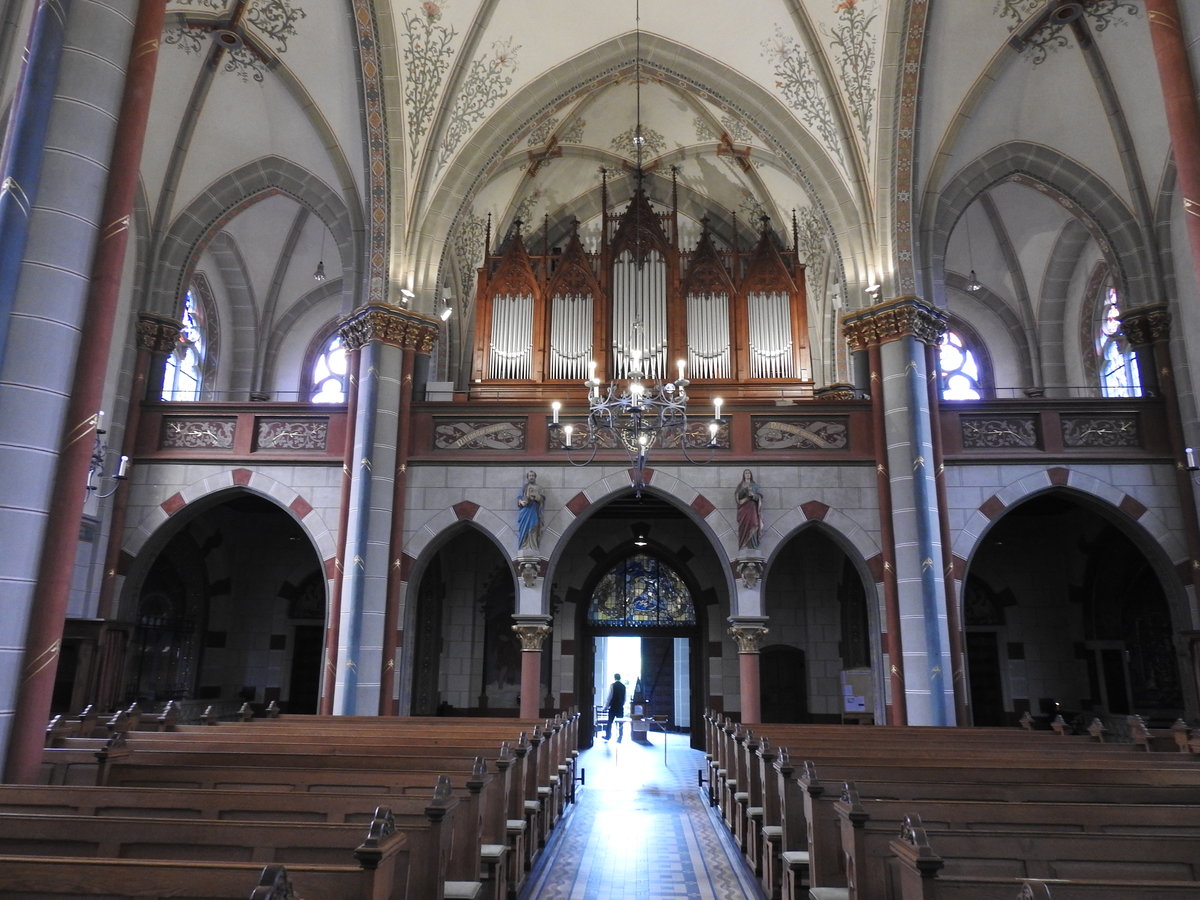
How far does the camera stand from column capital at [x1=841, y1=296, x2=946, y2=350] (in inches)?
518

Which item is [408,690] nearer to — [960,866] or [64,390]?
[64,390]

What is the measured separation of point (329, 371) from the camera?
19.3 meters

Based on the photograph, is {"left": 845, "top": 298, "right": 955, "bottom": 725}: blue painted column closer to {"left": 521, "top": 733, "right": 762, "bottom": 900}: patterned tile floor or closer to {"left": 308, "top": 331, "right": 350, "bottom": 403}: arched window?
{"left": 521, "top": 733, "right": 762, "bottom": 900}: patterned tile floor

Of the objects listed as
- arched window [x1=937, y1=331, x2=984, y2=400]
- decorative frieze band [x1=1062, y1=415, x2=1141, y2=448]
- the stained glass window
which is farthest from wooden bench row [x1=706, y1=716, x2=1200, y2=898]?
arched window [x1=937, y1=331, x2=984, y2=400]

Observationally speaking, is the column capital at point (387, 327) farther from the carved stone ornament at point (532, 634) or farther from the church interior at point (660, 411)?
the carved stone ornament at point (532, 634)

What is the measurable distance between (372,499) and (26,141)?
7.69 m

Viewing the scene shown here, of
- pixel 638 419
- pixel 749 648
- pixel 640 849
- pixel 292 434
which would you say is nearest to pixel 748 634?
pixel 749 648

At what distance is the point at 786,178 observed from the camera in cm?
1720

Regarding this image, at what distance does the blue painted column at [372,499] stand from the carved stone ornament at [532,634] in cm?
194

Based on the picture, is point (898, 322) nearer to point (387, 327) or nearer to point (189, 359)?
point (387, 327)

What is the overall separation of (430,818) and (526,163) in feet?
51.5

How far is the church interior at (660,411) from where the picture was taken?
42.1 ft

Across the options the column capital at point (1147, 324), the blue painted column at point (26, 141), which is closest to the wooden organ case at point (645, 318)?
the column capital at point (1147, 324)

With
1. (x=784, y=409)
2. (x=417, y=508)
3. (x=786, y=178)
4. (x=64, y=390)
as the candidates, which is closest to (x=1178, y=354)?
(x=784, y=409)
